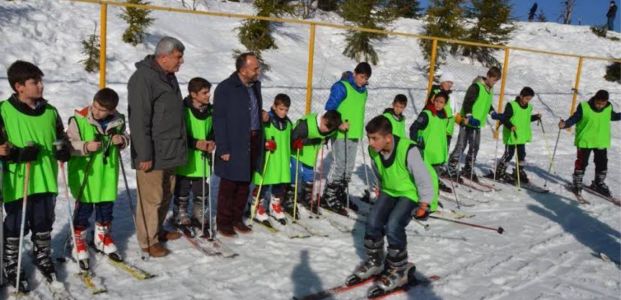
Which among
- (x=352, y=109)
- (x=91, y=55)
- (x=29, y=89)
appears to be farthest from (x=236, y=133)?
(x=91, y=55)

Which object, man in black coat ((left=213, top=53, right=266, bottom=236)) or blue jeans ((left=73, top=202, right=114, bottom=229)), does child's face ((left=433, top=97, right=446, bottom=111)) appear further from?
blue jeans ((left=73, top=202, right=114, bottom=229))

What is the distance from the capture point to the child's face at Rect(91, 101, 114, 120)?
14.7 feet

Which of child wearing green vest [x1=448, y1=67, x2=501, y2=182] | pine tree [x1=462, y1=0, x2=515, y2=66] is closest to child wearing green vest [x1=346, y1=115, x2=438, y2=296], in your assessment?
child wearing green vest [x1=448, y1=67, x2=501, y2=182]

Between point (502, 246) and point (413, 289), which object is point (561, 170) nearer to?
point (502, 246)

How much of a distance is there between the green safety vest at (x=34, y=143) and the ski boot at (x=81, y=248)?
2.00 ft

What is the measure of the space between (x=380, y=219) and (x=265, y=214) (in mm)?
1970

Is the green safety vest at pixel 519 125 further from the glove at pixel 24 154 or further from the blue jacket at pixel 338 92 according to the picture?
the glove at pixel 24 154

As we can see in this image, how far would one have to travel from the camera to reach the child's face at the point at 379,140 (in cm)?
440

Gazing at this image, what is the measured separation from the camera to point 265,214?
636cm

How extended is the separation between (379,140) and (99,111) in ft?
7.94

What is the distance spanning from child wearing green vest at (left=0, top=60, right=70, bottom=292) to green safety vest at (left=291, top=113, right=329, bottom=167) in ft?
9.72

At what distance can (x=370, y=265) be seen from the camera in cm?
488

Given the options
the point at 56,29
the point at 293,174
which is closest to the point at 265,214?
the point at 293,174

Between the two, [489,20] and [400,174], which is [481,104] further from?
[489,20]
